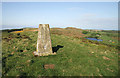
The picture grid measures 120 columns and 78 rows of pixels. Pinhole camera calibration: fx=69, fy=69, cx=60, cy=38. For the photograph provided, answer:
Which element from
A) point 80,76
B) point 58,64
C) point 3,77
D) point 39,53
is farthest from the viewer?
point 39,53

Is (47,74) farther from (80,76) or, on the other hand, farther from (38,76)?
(80,76)

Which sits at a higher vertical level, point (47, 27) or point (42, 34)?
point (47, 27)

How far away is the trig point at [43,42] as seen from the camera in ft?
41.3

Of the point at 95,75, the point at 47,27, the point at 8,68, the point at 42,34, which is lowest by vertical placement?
the point at 95,75

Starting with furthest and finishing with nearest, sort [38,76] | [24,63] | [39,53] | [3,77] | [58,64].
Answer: [39,53] → [58,64] → [24,63] → [38,76] → [3,77]

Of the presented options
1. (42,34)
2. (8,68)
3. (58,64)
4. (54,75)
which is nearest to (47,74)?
(54,75)

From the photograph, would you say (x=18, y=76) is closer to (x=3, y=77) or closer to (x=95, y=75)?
(x=3, y=77)

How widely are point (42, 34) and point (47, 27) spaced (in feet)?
5.39

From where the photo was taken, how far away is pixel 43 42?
41.8ft

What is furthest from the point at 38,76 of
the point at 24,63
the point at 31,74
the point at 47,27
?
the point at 47,27

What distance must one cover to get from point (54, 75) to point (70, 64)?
328cm

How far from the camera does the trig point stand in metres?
12.6

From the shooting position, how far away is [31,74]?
787 cm

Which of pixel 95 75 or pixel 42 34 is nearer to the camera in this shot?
pixel 95 75
